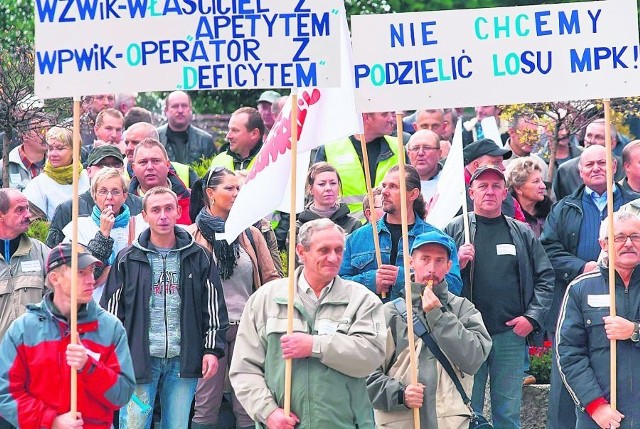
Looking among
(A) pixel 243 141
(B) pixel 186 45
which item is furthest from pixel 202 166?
(B) pixel 186 45

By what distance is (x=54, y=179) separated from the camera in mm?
14203

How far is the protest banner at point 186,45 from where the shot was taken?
9.92 m

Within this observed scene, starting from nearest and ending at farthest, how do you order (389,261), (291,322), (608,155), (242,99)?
1. (291,322)
2. (608,155)
3. (389,261)
4. (242,99)

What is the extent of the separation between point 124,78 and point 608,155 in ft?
10.5

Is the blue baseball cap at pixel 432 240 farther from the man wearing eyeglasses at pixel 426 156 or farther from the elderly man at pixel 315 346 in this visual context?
the man wearing eyeglasses at pixel 426 156

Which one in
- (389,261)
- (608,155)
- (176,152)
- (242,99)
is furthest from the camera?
(242,99)

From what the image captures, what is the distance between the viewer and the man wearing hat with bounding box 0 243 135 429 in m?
9.55

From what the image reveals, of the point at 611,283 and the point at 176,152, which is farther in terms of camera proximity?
the point at 176,152

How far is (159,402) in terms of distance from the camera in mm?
12062

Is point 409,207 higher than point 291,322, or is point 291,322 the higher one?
point 409,207

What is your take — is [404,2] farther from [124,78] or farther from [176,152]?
[124,78]

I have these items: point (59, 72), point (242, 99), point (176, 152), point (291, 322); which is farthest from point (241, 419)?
point (242, 99)

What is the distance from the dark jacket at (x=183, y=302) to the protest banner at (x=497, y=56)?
1885 millimetres

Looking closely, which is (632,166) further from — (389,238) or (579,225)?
(389,238)
